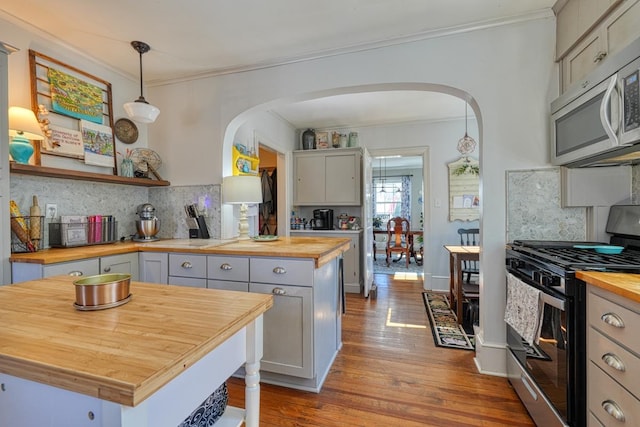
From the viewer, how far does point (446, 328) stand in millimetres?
2844

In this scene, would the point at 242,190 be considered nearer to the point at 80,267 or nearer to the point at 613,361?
the point at 80,267

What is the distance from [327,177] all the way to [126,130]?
2507 millimetres

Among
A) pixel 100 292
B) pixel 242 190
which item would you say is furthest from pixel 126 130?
pixel 100 292

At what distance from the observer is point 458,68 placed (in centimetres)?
213

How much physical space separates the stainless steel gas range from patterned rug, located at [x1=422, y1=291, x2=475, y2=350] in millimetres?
626

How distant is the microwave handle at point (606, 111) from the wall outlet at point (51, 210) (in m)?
3.47

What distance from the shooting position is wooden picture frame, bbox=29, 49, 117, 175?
2.13 metres

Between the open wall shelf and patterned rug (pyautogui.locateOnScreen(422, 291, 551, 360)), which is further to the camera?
patterned rug (pyautogui.locateOnScreen(422, 291, 551, 360))

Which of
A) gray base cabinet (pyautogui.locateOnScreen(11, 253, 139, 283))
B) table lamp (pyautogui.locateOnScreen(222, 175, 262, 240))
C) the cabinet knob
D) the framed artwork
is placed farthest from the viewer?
the framed artwork

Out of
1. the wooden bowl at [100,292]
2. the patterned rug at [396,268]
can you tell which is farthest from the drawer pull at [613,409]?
the patterned rug at [396,268]

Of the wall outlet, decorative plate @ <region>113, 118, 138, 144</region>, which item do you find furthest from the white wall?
the wall outlet

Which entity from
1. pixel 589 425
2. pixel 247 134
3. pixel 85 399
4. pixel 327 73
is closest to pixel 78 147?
pixel 247 134

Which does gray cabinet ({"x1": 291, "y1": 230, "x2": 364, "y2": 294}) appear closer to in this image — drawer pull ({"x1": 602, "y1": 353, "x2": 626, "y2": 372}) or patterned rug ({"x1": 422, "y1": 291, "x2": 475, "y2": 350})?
patterned rug ({"x1": 422, "y1": 291, "x2": 475, "y2": 350})

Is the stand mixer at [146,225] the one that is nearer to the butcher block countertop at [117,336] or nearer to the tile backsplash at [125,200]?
the tile backsplash at [125,200]
